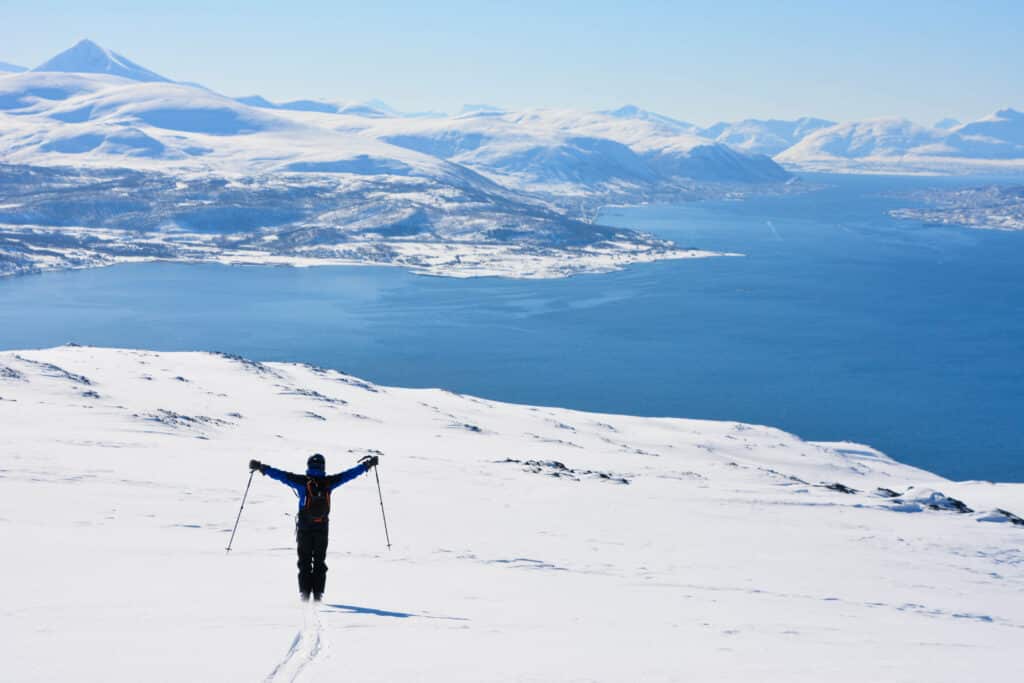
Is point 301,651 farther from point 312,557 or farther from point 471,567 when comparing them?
point 471,567

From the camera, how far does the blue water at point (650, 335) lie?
8475 cm

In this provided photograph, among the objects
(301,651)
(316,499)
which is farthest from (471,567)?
(301,651)

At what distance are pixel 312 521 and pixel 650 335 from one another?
357 feet

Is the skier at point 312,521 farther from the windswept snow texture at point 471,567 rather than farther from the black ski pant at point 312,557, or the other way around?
the windswept snow texture at point 471,567

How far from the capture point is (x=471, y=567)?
15883 mm

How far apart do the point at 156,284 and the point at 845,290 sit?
122163 mm

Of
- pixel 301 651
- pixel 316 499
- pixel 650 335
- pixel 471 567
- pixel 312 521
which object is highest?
pixel 316 499

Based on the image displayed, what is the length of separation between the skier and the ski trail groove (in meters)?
0.70

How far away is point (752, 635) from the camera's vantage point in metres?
12.7

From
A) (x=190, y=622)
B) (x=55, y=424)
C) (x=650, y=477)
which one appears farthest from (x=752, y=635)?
(x=55, y=424)

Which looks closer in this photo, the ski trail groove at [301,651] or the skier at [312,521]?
the ski trail groove at [301,651]

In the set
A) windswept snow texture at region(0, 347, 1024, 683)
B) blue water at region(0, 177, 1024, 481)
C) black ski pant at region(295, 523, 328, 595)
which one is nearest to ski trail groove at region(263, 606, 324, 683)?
windswept snow texture at region(0, 347, 1024, 683)

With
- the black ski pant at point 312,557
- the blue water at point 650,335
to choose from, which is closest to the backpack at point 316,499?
the black ski pant at point 312,557

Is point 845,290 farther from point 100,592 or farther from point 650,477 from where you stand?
point 100,592
